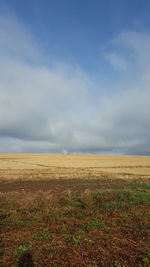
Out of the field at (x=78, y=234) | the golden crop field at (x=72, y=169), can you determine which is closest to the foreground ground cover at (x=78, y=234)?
the field at (x=78, y=234)

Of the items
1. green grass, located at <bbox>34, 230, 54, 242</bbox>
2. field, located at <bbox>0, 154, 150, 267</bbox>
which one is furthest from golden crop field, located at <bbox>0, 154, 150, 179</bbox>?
green grass, located at <bbox>34, 230, 54, 242</bbox>

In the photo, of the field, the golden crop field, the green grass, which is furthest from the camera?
the golden crop field

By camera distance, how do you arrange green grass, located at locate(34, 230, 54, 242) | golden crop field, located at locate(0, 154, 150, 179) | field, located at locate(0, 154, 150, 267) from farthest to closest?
golden crop field, located at locate(0, 154, 150, 179), green grass, located at locate(34, 230, 54, 242), field, located at locate(0, 154, 150, 267)

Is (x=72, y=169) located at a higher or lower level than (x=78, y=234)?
lower

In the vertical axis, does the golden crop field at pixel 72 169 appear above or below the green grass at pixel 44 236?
below

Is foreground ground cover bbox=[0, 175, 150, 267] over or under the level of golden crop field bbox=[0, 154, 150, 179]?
over

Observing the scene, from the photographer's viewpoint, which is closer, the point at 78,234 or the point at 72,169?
the point at 78,234

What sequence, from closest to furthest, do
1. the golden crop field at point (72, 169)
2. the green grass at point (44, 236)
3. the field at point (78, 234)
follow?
the field at point (78, 234), the green grass at point (44, 236), the golden crop field at point (72, 169)

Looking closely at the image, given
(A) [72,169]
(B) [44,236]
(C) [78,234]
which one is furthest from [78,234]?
(A) [72,169]

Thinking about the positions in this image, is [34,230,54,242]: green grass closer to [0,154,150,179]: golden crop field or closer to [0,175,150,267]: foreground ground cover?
[0,175,150,267]: foreground ground cover

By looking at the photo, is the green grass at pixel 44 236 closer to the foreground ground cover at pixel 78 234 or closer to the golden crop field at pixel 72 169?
the foreground ground cover at pixel 78 234

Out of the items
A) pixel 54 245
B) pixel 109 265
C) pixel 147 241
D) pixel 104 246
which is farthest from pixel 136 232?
pixel 54 245

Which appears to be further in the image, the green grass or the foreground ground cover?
the green grass

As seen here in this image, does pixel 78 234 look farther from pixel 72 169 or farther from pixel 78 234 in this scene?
pixel 72 169
